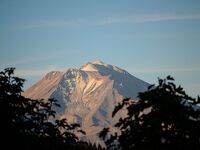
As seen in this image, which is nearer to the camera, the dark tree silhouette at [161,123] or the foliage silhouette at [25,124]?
the dark tree silhouette at [161,123]

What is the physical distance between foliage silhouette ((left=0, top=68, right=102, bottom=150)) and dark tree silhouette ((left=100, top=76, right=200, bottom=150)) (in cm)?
256

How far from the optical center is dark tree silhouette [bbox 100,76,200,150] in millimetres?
7703

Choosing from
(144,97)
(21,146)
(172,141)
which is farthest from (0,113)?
(172,141)

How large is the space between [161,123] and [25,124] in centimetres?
406

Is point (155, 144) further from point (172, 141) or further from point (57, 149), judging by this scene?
point (57, 149)

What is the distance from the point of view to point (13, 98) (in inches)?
414

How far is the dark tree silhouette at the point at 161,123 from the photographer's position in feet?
25.3

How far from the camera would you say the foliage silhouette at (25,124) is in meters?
10.1

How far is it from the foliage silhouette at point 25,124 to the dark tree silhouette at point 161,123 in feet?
8.41

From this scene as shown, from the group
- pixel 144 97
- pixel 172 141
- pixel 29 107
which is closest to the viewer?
pixel 172 141

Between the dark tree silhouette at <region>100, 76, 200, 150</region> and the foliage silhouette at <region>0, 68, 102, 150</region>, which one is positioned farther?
the foliage silhouette at <region>0, 68, 102, 150</region>

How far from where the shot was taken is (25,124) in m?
10.3

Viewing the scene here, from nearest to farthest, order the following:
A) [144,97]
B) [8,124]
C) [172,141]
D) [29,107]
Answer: [172,141] < [144,97] < [8,124] < [29,107]

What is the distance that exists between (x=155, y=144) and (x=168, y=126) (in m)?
0.51
